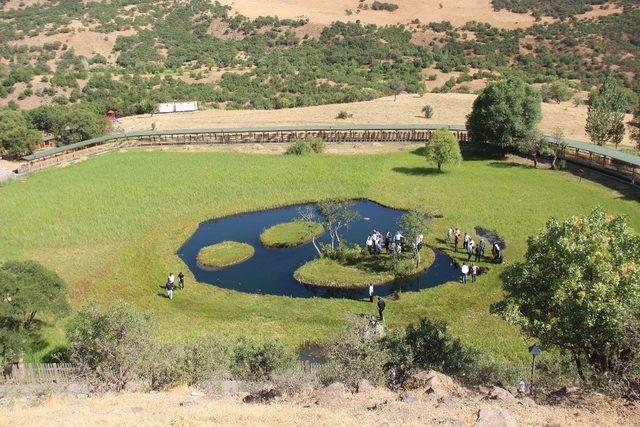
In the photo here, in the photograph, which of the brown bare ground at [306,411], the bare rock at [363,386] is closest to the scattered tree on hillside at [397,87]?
the bare rock at [363,386]

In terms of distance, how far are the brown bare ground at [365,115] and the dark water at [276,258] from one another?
114 ft

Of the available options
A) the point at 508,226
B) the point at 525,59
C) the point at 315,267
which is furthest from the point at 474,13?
the point at 315,267

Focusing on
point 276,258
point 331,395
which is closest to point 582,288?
point 331,395

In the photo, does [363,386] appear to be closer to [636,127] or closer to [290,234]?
[290,234]

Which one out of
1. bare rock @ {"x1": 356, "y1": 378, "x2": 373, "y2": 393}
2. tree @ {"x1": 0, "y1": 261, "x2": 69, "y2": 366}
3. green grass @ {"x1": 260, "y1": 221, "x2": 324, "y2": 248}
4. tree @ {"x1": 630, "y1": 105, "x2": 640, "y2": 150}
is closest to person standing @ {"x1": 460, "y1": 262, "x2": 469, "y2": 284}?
green grass @ {"x1": 260, "y1": 221, "x2": 324, "y2": 248}

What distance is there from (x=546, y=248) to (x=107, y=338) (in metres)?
17.3

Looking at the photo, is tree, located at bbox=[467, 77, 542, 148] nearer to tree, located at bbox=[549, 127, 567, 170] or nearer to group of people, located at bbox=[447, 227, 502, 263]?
tree, located at bbox=[549, 127, 567, 170]

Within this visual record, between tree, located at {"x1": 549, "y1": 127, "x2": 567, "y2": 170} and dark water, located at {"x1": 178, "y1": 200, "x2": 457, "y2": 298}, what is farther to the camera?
tree, located at {"x1": 549, "y1": 127, "x2": 567, "y2": 170}

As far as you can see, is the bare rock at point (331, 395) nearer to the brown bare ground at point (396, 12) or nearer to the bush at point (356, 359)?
the bush at point (356, 359)

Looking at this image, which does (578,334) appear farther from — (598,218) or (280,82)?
(280,82)

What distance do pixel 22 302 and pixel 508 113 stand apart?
51.3m

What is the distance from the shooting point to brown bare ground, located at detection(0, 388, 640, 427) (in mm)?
17812

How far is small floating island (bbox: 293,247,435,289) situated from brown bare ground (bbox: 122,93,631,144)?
4545 centimetres

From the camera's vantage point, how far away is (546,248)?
2025 cm
